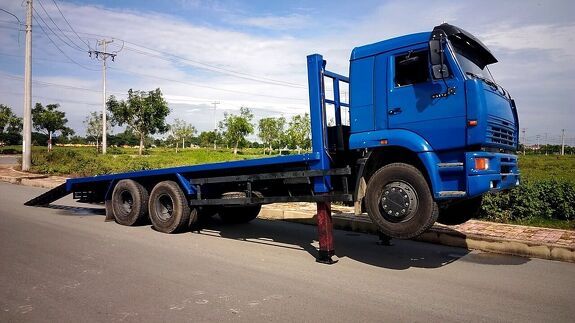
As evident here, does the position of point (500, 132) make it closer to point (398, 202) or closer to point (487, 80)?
→ point (487, 80)

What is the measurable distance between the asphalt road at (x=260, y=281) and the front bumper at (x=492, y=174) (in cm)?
111

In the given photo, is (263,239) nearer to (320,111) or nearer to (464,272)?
(320,111)

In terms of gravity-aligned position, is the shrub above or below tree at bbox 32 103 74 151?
below

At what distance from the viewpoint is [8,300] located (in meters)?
4.04

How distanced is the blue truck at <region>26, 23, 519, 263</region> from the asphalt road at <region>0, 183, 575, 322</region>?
0.71 m

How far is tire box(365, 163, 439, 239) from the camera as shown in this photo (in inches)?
186

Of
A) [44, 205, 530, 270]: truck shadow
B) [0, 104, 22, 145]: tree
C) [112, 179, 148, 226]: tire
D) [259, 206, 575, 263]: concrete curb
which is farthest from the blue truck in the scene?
[0, 104, 22, 145]: tree

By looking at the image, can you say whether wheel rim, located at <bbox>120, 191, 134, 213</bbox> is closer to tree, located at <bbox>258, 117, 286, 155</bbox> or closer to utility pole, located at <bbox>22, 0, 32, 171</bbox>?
utility pole, located at <bbox>22, 0, 32, 171</bbox>

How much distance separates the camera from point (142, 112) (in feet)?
150

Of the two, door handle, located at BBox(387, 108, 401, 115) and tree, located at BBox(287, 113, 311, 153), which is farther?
tree, located at BBox(287, 113, 311, 153)

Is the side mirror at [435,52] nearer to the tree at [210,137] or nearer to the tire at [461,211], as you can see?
the tire at [461,211]

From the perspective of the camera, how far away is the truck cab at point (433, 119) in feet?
15.1

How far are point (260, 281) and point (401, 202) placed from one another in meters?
1.87

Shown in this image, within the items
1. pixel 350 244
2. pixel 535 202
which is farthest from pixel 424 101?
pixel 535 202
